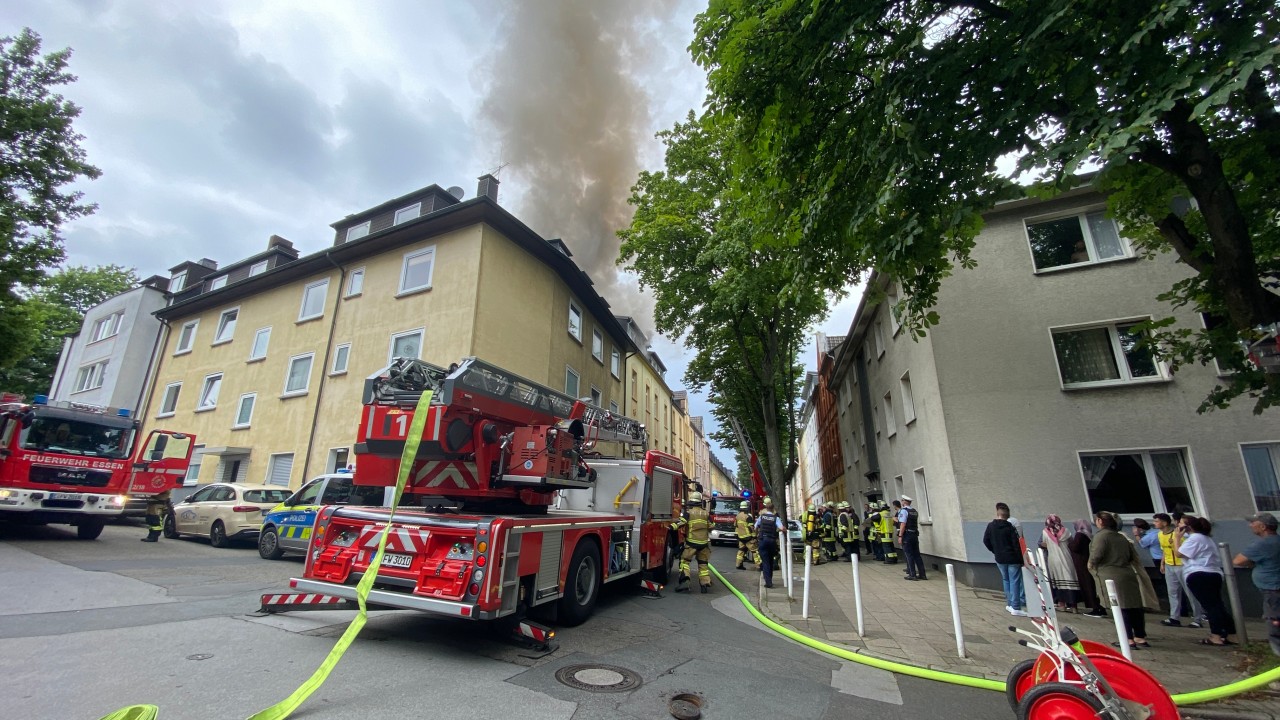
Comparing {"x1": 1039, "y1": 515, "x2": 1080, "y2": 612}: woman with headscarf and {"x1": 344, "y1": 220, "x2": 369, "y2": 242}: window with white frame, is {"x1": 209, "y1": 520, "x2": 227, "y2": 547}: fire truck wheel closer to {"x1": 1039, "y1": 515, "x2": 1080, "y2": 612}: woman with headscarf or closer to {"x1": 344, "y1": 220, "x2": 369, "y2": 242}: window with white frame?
{"x1": 344, "y1": 220, "x2": 369, "y2": 242}: window with white frame

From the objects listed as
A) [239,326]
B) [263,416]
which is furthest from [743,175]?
[239,326]

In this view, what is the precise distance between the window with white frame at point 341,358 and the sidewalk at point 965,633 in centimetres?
1330

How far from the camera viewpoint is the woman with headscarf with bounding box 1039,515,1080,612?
9.20 metres

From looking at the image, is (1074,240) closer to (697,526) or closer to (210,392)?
(697,526)

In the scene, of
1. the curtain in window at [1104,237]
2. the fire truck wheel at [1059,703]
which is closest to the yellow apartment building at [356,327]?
the fire truck wheel at [1059,703]

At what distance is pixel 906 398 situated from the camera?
14.4m

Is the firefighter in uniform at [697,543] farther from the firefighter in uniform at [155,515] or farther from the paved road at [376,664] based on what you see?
the firefighter in uniform at [155,515]

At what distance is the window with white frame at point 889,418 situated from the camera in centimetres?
1585

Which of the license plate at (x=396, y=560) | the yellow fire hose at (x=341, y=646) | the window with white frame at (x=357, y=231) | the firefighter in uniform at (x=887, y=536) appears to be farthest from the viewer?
the window with white frame at (x=357, y=231)

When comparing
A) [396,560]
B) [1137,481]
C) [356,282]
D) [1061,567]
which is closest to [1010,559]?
[1061,567]

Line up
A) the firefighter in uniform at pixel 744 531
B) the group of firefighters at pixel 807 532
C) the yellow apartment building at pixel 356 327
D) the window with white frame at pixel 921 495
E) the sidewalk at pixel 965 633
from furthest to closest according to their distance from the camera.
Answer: the yellow apartment building at pixel 356 327, the window with white frame at pixel 921 495, the firefighter in uniform at pixel 744 531, the group of firefighters at pixel 807 532, the sidewalk at pixel 965 633

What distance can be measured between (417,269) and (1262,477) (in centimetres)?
1985

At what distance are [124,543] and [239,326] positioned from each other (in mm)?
10842

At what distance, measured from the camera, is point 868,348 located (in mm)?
18891
